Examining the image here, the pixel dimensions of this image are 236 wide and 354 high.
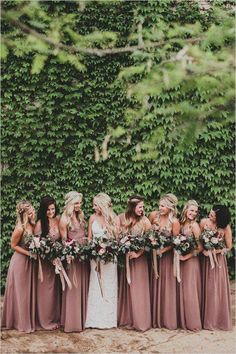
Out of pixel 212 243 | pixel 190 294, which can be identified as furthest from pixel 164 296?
pixel 212 243

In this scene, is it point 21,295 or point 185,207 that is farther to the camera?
point 185,207

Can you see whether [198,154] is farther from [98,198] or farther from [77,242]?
[77,242]

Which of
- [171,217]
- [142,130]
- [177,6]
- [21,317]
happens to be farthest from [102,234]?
[177,6]

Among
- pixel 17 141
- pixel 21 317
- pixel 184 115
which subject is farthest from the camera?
pixel 17 141

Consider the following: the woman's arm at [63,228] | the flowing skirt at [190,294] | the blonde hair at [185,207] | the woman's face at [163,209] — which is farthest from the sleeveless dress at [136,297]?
the woman's arm at [63,228]

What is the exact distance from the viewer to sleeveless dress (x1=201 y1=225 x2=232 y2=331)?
6.92 m

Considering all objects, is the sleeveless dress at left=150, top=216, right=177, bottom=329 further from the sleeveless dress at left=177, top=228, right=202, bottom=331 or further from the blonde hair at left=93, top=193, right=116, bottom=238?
the blonde hair at left=93, top=193, right=116, bottom=238

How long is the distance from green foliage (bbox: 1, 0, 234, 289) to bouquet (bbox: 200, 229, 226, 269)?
2.44 meters

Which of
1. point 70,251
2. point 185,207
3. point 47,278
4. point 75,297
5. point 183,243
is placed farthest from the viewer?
point 185,207

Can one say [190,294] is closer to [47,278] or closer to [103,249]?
[103,249]

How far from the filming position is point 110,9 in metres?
9.42

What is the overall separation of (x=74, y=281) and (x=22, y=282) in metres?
0.75

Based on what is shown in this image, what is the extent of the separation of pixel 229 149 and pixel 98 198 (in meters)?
3.54

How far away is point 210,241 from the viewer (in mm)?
6824
